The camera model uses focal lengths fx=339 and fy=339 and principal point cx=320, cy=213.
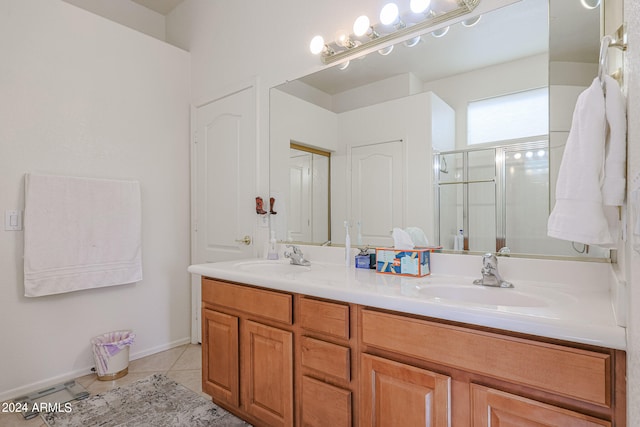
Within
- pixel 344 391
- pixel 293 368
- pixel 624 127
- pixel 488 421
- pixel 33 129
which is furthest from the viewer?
pixel 33 129

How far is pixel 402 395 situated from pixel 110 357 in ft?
6.92

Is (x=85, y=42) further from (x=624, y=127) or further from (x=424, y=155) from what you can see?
(x=624, y=127)

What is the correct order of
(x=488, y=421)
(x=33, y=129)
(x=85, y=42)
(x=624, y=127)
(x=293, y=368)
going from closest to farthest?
(x=624, y=127)
(x=488, y=421)
(x=293, y=368)
(x=33, y=129)
(x=85, y=42)

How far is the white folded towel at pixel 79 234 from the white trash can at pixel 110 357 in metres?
0.41

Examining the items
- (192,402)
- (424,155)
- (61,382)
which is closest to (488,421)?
(424,155)

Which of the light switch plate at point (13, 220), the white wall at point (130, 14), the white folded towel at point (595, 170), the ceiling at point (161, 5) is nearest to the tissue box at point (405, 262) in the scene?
the white folded towel at point (595, 170)

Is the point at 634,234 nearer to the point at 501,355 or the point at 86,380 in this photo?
the point at 501,355

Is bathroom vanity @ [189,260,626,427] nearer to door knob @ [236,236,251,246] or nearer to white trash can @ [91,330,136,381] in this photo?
door knob @ [236,236,251,246]

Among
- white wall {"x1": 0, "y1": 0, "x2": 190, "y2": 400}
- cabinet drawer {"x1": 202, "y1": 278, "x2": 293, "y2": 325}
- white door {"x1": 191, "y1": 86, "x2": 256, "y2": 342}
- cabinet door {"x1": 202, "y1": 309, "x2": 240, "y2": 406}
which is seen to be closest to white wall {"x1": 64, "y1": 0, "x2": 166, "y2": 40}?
white wall {"x1": 0, "y1": 0, "x2": 190, "y2": 400}

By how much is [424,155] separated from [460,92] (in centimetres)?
33

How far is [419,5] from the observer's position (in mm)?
1642

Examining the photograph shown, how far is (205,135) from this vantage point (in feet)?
9.45

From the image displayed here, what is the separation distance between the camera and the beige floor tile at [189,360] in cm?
252

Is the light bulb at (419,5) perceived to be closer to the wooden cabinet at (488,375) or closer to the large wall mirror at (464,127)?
the large wall mirror at (464,127)
